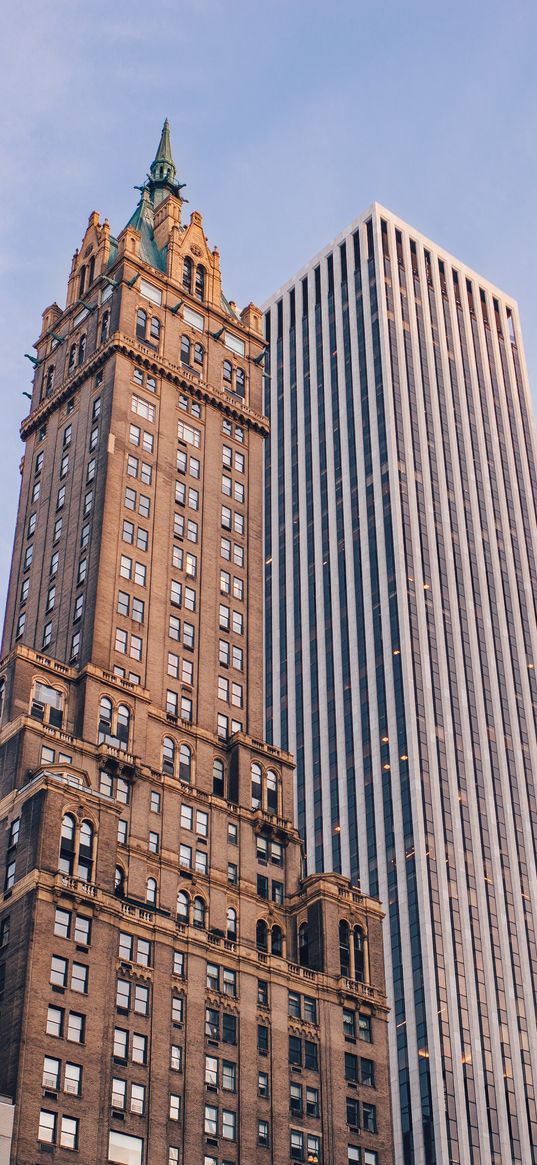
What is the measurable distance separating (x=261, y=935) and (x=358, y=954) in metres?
9.31

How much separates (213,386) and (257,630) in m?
26.3

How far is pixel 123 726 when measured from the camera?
125 meters

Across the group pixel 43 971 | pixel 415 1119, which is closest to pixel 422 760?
pixel 415 1119

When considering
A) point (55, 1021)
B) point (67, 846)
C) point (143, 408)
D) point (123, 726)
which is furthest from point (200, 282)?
point (55, 1021)

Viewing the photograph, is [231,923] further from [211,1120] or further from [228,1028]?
→ [211,1120]

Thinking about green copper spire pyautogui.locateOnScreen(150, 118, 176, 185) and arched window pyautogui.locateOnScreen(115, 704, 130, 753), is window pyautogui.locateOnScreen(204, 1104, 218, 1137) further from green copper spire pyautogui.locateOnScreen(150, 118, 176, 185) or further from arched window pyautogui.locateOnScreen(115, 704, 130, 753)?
green copper spire pyautogui.locateOnScreen(150, 118, 176, 185)

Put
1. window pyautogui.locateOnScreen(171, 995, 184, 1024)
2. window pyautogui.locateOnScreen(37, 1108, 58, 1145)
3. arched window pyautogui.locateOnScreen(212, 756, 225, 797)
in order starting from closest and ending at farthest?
window pyautogui.locateOnScreen(37, 1108, 58, 1145), window pyautogui.locateOnScreen(171, 995, 184, 1024), arched window pyautogui.locateOnScreen(212, 756, 225, 797)

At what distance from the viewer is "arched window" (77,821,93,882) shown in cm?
11019

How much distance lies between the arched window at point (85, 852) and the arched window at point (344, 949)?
26585 mm

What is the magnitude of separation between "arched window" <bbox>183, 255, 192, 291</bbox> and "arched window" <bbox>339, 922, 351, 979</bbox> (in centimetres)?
6843

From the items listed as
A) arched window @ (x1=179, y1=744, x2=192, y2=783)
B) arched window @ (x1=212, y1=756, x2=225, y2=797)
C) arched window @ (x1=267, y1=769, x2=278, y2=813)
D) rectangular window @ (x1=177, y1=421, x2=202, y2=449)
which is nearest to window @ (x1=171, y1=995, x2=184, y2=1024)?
arched window @ (x1=179, y1=744, x2=192, y2=783)

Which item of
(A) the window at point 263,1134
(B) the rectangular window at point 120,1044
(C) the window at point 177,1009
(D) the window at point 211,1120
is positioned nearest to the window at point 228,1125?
(D) the window at point 211,1120

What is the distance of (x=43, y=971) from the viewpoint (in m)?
103

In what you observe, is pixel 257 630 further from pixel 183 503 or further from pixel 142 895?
pixel 142 895
